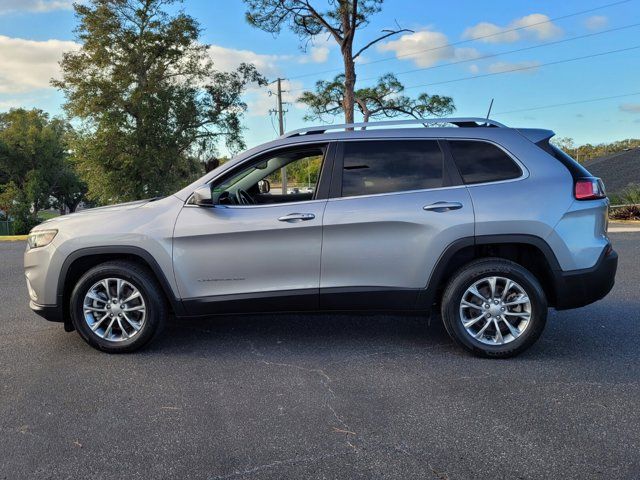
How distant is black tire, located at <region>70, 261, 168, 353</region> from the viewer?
14.4 ft

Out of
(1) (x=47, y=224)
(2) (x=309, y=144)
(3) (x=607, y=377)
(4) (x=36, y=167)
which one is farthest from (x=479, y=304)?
(4) (x=36, y=167)

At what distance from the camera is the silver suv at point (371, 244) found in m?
4.16

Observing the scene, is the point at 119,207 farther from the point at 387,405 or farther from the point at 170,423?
the point at 387,405

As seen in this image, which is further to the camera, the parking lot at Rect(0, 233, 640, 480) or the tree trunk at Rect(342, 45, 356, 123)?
the tree trunk at Rect(342, 45, 356, 123)

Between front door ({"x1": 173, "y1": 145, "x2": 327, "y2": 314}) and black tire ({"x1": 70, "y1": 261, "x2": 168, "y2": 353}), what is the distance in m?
0.25

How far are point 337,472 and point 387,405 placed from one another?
843 millimetres

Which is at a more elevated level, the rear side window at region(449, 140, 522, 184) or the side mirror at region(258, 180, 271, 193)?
the rear side window at region(449, 140, 522, 184)

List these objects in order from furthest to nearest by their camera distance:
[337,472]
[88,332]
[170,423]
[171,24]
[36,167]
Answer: [36,167]
[171,24]
[88,332]
[170,423]
[337,472]

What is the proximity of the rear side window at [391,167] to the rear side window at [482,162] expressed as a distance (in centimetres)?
17

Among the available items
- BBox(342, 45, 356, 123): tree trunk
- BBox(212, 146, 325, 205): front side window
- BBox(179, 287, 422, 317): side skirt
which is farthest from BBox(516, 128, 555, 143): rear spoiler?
BBox(342, 45, 356, 123): tree trunk

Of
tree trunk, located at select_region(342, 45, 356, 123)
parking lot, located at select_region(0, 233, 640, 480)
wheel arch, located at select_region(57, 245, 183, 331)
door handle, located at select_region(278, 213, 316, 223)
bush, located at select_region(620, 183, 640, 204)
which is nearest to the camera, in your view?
parking lot, located at select_region(0, 233, 640, 480)

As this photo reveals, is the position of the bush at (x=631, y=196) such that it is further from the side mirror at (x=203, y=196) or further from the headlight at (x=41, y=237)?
the headlight at (x=41, y=237)

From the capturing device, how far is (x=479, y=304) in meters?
4.27

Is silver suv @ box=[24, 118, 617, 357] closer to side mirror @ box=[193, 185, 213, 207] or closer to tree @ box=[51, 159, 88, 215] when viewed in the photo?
side mirror @ box=[193, 185, 213, 207]
